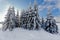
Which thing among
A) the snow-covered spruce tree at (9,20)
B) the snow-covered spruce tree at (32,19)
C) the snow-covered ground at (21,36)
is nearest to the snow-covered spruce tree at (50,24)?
the snow-covered spruce tree at (32,19)

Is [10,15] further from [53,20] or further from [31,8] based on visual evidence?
[53,20]

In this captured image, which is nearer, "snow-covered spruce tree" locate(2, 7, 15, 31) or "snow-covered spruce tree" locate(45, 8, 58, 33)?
"snow-covered spruce tree" locate(2, 7, 15, 31)

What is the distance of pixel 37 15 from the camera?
33.4 metres

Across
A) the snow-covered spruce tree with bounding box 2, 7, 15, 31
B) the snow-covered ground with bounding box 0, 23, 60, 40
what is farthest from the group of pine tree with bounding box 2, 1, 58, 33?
the snow-covered ground with bounding box 0, 23, 60, 40

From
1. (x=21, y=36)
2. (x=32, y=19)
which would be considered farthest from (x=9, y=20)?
(x=21, y=36)

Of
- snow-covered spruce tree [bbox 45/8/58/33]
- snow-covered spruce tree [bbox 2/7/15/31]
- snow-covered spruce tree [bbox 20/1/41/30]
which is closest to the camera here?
snow-covered spruce tree [bbox 2/7/15/31]

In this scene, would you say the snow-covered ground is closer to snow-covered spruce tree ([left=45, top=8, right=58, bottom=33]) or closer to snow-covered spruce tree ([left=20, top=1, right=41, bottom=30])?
snow-covered spruce tree ([left=20, top=1, right=41, bottom=30])

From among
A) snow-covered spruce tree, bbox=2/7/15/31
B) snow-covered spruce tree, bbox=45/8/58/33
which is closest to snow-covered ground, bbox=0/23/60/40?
snow-covered spruce tree, bbox=2/7/15/31

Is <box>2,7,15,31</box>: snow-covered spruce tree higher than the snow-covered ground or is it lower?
higher

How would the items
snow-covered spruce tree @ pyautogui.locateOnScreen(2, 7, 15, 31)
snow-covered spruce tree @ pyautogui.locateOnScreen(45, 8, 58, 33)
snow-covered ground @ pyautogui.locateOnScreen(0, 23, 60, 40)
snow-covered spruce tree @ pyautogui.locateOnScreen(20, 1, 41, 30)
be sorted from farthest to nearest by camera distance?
1. snow-covered spruce tree @ pyautogui.locateOnScreen(45, 8, 58, 33)
2. snow-covered spruce tree @ pyautogui.locateOnScreen(20, 1, 41, 30)
3. snow-covered spruce tree @ pyautogui.locateOnScreen(2, 7, 15, 31)
4. snow-covered ground @ pyautogui.locateOnScreen(0, 23, 60, 40)

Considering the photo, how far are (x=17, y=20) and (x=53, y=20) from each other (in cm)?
1069

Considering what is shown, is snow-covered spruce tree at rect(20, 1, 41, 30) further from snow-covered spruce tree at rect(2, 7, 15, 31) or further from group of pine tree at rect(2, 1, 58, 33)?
snow-covered spruce tree at rect(2, 7, 15, 31)

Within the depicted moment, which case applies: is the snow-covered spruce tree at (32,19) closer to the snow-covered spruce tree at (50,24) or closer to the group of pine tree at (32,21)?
the group of pine tree at (32,21)

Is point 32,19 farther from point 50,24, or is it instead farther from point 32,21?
point 50,24
